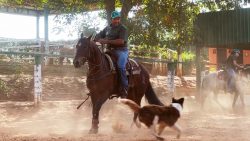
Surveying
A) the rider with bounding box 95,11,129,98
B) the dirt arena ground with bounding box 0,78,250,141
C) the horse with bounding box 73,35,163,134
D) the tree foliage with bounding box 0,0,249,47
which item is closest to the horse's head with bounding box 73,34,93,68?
the horse with bounding box 73,35,163,134

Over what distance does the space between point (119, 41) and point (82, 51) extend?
1.14 m

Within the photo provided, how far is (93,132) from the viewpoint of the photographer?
9742 millimetres

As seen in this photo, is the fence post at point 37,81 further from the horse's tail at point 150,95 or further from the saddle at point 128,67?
the horse's tail at point 150,95

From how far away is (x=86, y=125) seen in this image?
488 inches

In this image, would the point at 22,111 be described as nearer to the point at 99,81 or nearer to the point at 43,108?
the point at 43,108

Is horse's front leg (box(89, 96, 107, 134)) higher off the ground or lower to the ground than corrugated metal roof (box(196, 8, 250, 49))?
lower

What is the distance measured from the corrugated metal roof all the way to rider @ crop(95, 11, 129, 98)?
10.8 m

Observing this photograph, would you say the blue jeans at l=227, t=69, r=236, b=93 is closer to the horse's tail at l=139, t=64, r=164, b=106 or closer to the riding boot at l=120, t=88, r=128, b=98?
the horse's tail at l=139, t=64, r=164, b=106

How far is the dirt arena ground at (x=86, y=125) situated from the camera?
929 centimetres

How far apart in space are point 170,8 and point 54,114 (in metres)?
6.89

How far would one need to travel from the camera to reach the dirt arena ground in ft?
30.5

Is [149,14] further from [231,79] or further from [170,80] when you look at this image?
[231,79]

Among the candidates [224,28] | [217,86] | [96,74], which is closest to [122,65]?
[96,74]

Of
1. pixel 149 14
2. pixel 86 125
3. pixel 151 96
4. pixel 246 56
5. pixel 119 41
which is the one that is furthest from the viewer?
pixel 246 56
